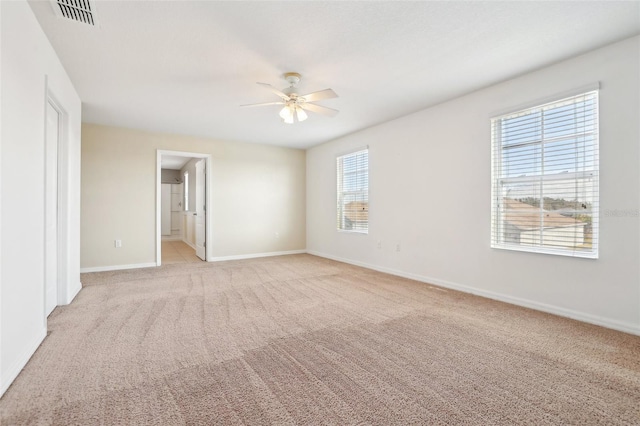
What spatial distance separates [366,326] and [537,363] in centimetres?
126

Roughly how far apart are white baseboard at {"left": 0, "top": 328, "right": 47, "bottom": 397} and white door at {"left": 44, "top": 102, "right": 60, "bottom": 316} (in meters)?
0.82

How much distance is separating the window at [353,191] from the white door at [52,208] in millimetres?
4291

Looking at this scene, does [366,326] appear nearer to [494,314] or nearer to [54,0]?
[494,314]

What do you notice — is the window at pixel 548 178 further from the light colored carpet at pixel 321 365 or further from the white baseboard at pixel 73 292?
the white baseboard at pixel 73 292

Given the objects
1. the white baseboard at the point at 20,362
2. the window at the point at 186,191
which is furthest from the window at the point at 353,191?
the window at the point at 186,191

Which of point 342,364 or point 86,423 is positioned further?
point 342,364

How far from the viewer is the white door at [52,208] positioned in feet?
9.96

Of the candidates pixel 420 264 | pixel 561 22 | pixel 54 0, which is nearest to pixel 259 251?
pixel 420 264

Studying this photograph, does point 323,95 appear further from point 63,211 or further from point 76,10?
point 63,211

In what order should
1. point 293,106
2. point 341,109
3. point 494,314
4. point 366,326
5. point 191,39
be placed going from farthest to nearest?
point 341,109
point 293,106
point 494,314
point 366,326
point 191,39

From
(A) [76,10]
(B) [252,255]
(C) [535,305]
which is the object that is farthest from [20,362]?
(B) [252,255]

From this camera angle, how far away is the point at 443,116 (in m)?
4.07

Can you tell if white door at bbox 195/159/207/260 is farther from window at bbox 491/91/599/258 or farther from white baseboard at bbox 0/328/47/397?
window at bbox 491/91/599/258

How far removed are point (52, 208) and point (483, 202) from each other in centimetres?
479
